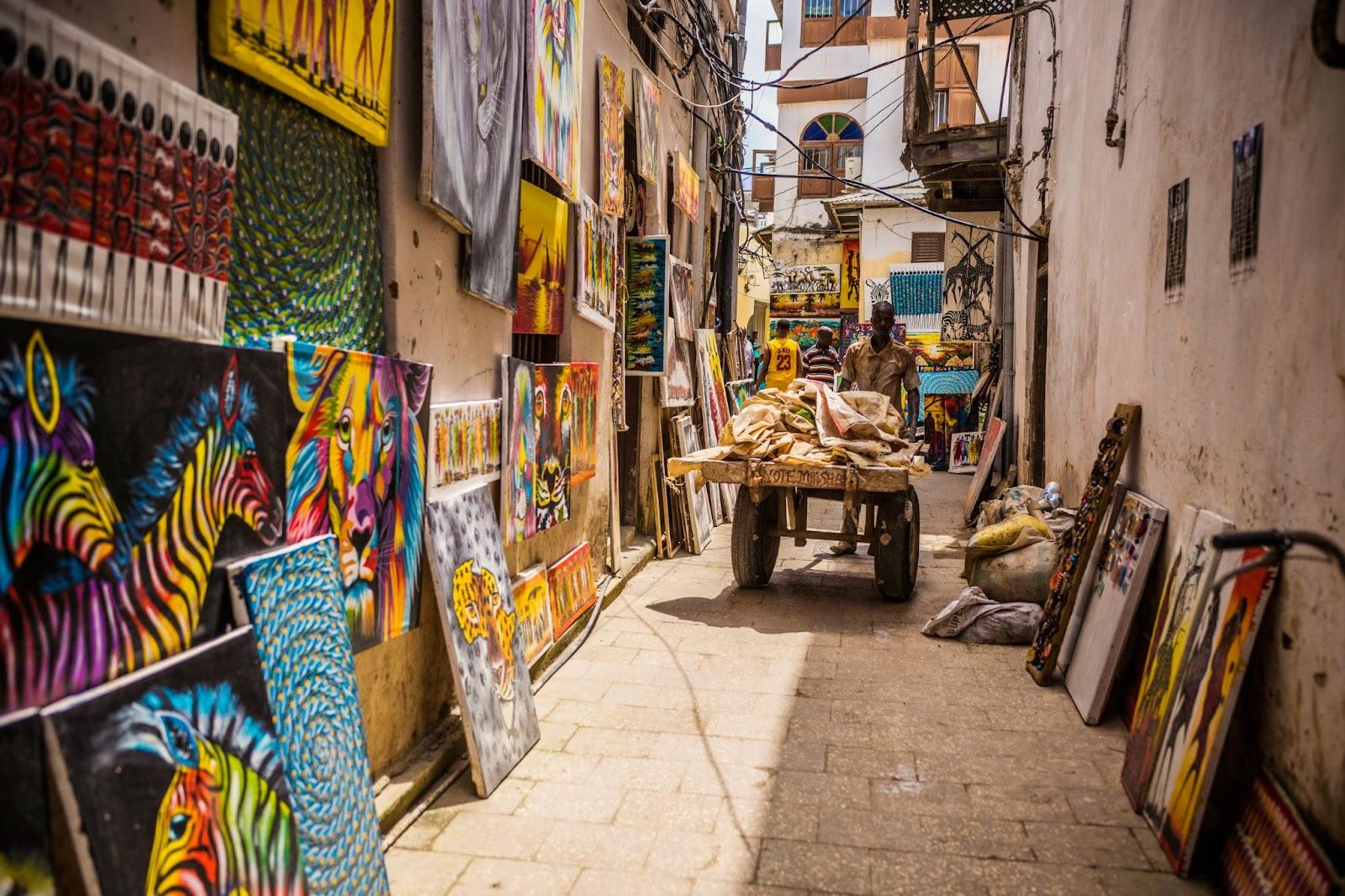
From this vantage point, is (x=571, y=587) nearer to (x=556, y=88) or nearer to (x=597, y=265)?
(x=597, y=265)

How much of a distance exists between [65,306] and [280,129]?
1195mm

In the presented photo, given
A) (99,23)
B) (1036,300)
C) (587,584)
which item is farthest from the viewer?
(1036,300)

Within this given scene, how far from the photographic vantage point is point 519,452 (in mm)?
5105

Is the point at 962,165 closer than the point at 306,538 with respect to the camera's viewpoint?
No

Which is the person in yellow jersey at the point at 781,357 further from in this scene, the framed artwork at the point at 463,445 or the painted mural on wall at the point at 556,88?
the framed artwork at the point at 463,445

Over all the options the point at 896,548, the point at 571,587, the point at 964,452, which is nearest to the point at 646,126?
the point at 896,548

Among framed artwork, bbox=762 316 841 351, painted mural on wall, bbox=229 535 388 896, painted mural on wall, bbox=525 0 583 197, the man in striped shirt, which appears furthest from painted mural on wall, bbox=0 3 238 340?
framed artwork, bbox=762 316 841 351

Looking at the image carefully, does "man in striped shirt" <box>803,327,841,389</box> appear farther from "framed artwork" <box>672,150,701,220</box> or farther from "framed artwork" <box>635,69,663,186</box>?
"framed artwork" <box>635,69,663,186</box>

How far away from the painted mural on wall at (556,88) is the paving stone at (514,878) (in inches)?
131

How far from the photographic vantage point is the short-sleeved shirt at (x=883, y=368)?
364 inches

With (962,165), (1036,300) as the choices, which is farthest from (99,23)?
(962,165)

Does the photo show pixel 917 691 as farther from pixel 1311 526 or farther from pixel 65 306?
pixel 65 306

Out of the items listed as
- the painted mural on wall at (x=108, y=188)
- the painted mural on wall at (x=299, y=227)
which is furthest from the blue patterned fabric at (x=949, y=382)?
the painted mural on wall at (x=108, y=188)

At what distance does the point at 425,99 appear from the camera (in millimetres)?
3664
